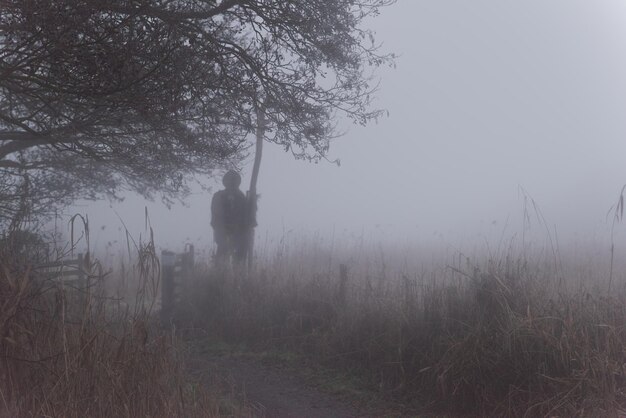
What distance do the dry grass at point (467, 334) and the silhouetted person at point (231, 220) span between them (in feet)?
10.7

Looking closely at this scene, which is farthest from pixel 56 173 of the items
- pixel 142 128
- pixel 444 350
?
pixel 444 350

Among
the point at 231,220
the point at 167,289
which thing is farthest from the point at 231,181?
the point at 167,289

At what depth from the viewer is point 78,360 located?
500 cm

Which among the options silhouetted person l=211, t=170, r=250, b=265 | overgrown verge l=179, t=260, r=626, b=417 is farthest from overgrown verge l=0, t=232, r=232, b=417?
silhouetted person l=211, t=170, r=250, b=265

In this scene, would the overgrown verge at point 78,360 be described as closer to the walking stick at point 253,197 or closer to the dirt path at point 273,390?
the dirt path at point 273,390

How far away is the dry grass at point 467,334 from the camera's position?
6535mm

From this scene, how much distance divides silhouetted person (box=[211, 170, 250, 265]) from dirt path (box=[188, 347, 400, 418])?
4703 millimetres

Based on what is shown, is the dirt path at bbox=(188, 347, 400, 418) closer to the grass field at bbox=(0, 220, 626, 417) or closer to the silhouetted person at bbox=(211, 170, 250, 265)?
the grass field at bbox=(0, 220, 626, 417)

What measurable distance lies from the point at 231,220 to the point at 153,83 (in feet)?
24.5

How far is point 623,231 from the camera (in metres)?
19.7

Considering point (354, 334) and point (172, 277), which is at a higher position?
point (172, 277)

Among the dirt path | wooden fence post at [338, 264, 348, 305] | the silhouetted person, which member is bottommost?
the dirt path

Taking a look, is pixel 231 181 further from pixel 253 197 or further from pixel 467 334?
pixel 467 334

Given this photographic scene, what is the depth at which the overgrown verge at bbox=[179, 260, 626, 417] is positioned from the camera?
6.52 meters
